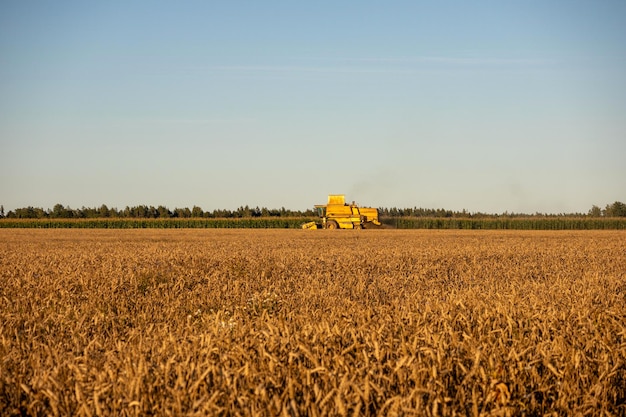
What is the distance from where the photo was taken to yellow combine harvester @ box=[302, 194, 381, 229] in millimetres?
51375

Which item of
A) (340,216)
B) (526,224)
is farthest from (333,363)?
(526,224)

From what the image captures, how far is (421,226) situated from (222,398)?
202 feet

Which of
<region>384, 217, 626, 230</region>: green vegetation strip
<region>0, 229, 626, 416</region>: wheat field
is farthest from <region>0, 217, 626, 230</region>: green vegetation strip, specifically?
<region>0, 229, 626, 416</region>: wheat field

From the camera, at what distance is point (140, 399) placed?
14.1 feet

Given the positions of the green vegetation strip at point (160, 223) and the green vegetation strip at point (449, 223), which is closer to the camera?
the green vegetation strip at point (449, 223)

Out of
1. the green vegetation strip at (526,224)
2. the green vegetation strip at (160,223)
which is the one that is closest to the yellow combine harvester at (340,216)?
the green vegetation strip at (160,223)

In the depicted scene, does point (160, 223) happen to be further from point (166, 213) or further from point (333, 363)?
point (333, 363)

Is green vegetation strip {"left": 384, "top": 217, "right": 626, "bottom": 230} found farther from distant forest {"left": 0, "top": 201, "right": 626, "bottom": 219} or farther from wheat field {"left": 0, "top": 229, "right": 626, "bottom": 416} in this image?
wheat field {"left": 0, "top": 229, "right": 626, "bottom": 416}

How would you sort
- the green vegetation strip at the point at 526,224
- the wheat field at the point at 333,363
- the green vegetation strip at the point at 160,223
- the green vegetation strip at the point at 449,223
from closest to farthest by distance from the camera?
1. the wheat field at the point at 333,363
2. the green vegetation strip at the point at 449,223
3. the green vegetation strip at the point at 526,224
4. the green vegetation strip at the point at 160,223

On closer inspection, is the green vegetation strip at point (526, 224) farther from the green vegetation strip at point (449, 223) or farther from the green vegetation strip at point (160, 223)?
the green vegetation strip at point (160, 223)

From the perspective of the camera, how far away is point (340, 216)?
169 feet

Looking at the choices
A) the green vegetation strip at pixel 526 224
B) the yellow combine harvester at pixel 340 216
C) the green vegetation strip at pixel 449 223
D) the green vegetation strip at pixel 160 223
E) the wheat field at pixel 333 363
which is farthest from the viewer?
the green vegetation strip at pixel 160 223

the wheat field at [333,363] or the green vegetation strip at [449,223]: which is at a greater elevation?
the green vegetation strip at [449,223]

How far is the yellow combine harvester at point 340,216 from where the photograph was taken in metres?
51.4
